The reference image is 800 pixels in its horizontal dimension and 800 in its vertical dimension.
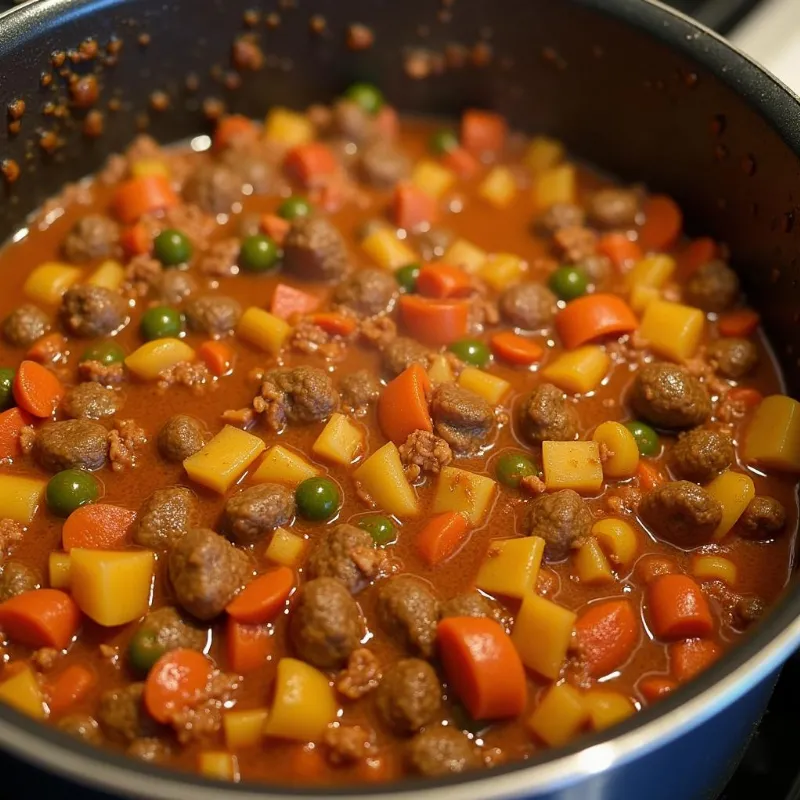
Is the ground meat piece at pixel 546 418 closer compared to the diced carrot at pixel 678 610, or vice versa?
the diced carrot at pixel 678 610

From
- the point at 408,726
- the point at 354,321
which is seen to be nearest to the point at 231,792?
the point at 408,726

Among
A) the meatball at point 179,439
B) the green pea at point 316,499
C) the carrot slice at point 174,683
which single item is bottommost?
the carrot slice at point 174,683

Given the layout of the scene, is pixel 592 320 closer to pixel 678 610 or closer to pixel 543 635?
pixel 678 610

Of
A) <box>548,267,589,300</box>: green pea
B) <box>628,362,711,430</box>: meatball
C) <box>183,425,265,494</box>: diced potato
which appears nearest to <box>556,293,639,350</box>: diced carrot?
<box>548,267,589,300</box>: green pea

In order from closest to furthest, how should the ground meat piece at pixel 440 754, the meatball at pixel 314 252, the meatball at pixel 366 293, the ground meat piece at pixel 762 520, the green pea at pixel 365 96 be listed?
the ground meat piece at pixel 440 754, the ground meat piece at pixel 762 520, the meatball at pixel 366 293, the meatball at pixel 314 252, the green pea at pixel 365 96

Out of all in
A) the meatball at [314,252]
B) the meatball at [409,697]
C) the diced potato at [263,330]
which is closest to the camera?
the meatball at [409,697]

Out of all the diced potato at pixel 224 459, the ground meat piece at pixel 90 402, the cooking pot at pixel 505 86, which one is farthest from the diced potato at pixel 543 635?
the ground meat piece at pixel 90 402

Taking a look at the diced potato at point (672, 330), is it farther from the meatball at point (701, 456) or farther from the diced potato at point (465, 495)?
the diced potato at point (465, 495)
